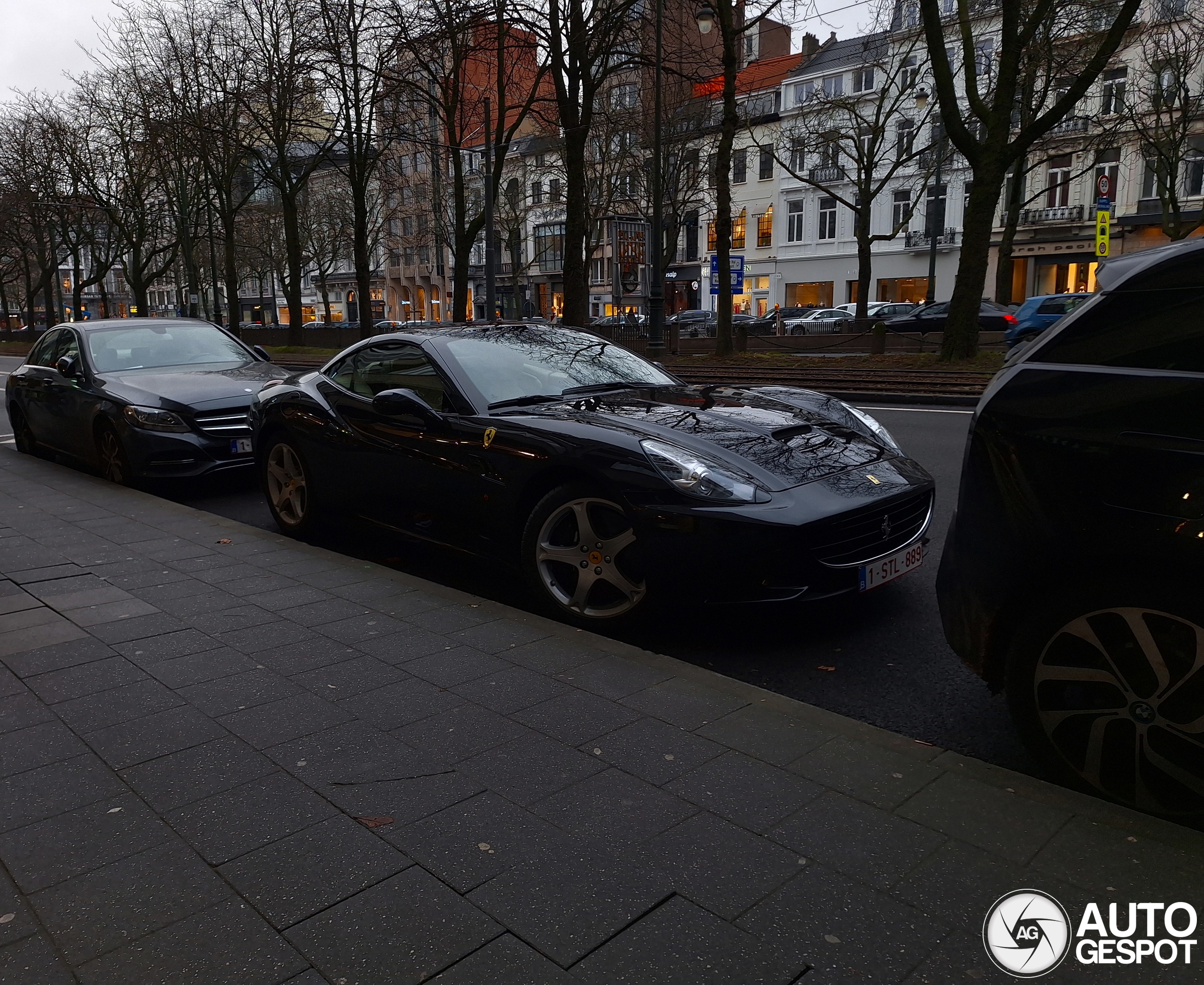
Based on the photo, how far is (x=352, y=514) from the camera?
6.11 m

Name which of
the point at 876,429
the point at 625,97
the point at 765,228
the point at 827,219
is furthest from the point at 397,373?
the point at 765,228

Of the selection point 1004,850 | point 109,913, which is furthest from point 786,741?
point 109,913

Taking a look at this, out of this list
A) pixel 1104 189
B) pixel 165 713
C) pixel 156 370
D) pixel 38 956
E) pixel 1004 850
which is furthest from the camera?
pixel 1104 189

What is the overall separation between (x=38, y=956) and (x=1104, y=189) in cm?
2172

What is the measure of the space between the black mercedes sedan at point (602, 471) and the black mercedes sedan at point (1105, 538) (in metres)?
1.16

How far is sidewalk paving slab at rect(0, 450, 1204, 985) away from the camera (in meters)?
2.19

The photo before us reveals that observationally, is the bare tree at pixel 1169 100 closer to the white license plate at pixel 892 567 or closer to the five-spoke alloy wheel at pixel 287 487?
the white license plate at pixel 892 567

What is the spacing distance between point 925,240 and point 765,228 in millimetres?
10658

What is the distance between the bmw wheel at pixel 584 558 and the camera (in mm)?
4402

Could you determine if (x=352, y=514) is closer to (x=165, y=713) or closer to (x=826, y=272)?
(x=165, y=713)

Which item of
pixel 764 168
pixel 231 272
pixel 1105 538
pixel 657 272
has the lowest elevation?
pixel 1105 538

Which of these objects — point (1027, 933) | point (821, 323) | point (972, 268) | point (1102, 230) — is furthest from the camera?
point (821, 323)

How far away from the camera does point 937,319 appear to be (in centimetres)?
3750

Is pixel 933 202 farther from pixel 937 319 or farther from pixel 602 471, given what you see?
pixel 602 471
